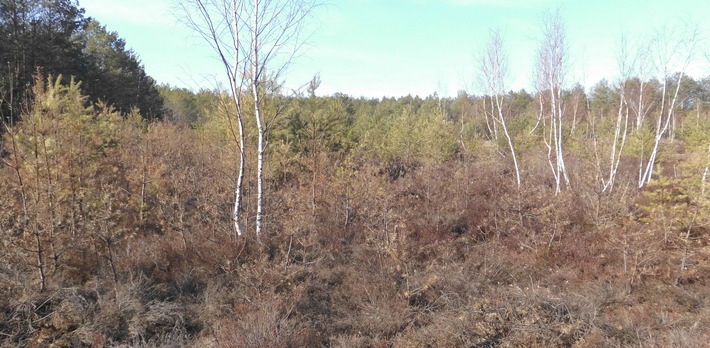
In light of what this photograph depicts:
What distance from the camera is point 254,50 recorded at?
776cm

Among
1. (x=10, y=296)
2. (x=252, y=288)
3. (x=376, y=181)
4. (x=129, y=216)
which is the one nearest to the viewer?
(x=10, y=296)

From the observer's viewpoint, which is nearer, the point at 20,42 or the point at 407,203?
the point at 407,203

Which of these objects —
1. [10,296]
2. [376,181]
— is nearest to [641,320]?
[376,181]

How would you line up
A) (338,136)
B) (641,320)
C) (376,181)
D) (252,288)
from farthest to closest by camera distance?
(338,136)
(376,181)
(252,288)
(641,320)

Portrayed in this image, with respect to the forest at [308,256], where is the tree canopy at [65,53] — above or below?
above

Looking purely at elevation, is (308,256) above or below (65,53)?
below

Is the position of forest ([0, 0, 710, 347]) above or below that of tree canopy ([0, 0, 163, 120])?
below

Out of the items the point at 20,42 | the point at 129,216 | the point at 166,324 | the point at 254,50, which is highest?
the point at 20,42

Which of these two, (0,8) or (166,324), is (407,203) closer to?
(166,324)

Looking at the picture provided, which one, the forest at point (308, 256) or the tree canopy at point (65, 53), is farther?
the tree canopy at point (65, 53)

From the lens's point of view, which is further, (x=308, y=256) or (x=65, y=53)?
(x=65, y=53)

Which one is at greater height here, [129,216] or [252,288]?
[129,216]

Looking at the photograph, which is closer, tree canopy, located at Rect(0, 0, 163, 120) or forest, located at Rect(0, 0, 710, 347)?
forest, located at Rect(0, 0, 710, 347)

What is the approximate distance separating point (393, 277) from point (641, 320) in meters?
4.04
